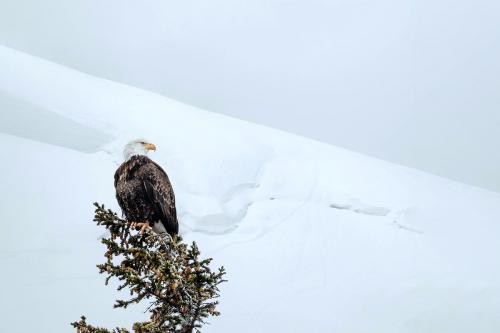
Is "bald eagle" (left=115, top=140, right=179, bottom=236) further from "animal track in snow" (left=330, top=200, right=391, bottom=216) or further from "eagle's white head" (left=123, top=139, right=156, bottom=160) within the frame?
"animal track in snow" (left=330, top=200, right=391, bottom=216)

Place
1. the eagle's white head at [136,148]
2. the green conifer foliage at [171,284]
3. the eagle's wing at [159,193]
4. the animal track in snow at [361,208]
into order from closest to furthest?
the green conifer foliage at [171,284] → the eagle's wing at [159,193] → the eagle's white head at [136,148] → the animal track in snow at [361,208]

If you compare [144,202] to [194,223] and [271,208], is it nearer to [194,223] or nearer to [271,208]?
[194,223]

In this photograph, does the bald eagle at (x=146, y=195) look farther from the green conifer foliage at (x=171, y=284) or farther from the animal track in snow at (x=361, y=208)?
the animal track in snow at (x=361, y=208)

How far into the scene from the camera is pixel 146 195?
365cm

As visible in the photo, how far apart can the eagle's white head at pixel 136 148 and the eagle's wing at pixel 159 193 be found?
0.64m

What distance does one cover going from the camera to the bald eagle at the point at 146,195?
365cm

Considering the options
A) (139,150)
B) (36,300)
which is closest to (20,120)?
(36,300)

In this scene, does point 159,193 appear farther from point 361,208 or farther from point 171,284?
point 361,208

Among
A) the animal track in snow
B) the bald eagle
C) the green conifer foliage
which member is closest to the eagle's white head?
the bald eagle

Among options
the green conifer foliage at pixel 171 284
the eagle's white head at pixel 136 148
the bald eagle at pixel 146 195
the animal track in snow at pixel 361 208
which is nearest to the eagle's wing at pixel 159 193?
the bald eagle at pixel 146 195

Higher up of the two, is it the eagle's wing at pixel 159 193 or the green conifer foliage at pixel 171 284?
the eagle's wing at pixel 159 193

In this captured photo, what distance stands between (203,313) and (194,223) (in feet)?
24.1

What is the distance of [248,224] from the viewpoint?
397 inches

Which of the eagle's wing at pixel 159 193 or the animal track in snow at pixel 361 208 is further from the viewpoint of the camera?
the animal track in snow at pixel 361 208
